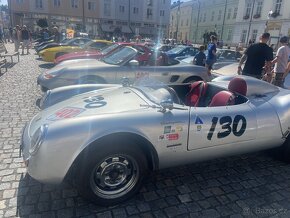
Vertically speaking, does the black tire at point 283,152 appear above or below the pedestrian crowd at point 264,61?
below

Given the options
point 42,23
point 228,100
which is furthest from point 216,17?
point 228,100

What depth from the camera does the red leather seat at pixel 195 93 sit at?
391 cm

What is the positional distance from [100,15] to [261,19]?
29.7 meters

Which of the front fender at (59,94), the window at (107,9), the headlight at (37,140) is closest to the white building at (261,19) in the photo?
the window at (107,9)

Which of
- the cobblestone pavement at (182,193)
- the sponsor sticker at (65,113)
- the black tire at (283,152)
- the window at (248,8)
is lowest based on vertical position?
the cobblestone pavement at (182,193)

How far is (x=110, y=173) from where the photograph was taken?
2.71m

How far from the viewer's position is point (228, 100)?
11.2 feet

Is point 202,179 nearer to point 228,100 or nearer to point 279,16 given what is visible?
point 228,100

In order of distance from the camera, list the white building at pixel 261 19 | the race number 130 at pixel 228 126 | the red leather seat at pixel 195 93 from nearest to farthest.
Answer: the race number 130 at pixel 228 126 → the red leather seat at pixel 195 93 → the white building at pixel 261 19

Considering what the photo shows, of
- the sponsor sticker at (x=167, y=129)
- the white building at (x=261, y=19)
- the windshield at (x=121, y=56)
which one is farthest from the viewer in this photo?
the white building at (x=261, y=19)

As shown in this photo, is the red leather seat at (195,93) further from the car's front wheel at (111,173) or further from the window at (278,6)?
the window at (278,6)

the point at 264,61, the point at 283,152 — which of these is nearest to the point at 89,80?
the point at 264,61

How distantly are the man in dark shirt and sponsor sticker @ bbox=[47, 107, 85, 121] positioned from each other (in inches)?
198

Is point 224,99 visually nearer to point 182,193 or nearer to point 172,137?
point 172,137
